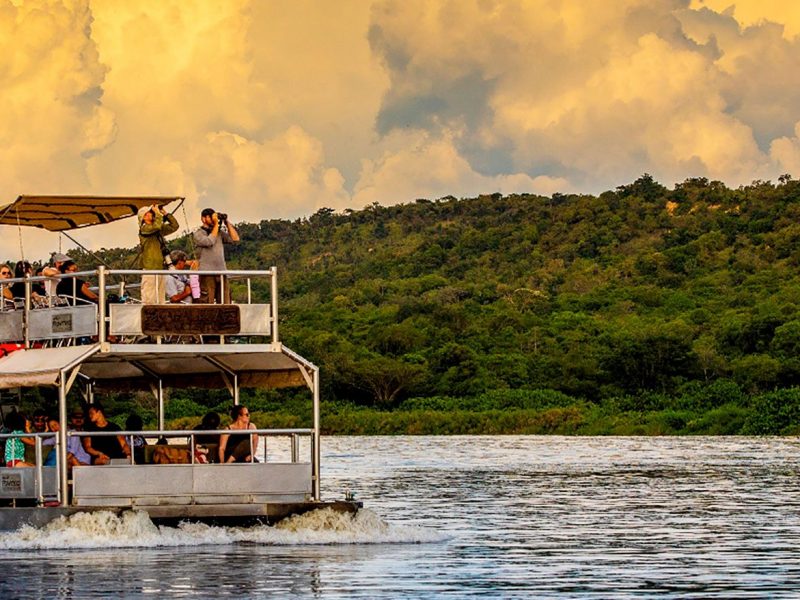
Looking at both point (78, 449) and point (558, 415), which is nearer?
point (78, 449)

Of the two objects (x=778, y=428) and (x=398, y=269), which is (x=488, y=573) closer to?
(x=778, y=428)

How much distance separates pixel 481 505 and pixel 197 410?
3795cm

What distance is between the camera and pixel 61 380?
20.3 metres

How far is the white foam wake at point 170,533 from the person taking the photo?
20.8 m

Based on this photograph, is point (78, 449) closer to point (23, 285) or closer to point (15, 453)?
point (15, 453)

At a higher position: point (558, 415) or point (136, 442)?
point (558, 415)

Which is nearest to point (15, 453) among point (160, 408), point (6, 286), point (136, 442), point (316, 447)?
point (136, 442)

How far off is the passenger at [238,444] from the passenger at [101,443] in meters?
1.07

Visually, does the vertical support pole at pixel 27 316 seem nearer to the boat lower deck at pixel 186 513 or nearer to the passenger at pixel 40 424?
the passenger at pixel 40 424

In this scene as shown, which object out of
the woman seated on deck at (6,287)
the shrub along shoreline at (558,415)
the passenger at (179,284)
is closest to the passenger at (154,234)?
the passenger at (179,284)

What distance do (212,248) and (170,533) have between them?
331cm

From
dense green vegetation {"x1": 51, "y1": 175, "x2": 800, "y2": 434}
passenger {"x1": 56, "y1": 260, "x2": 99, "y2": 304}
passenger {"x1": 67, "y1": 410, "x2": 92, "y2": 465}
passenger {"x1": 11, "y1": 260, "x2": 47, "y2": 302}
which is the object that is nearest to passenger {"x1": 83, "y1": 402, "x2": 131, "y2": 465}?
passenger {"x1": 67, "y1": 410, "x2": 92, "y2": 465}

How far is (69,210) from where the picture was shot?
2372 cm

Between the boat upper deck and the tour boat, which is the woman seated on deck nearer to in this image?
the boat upper deck
